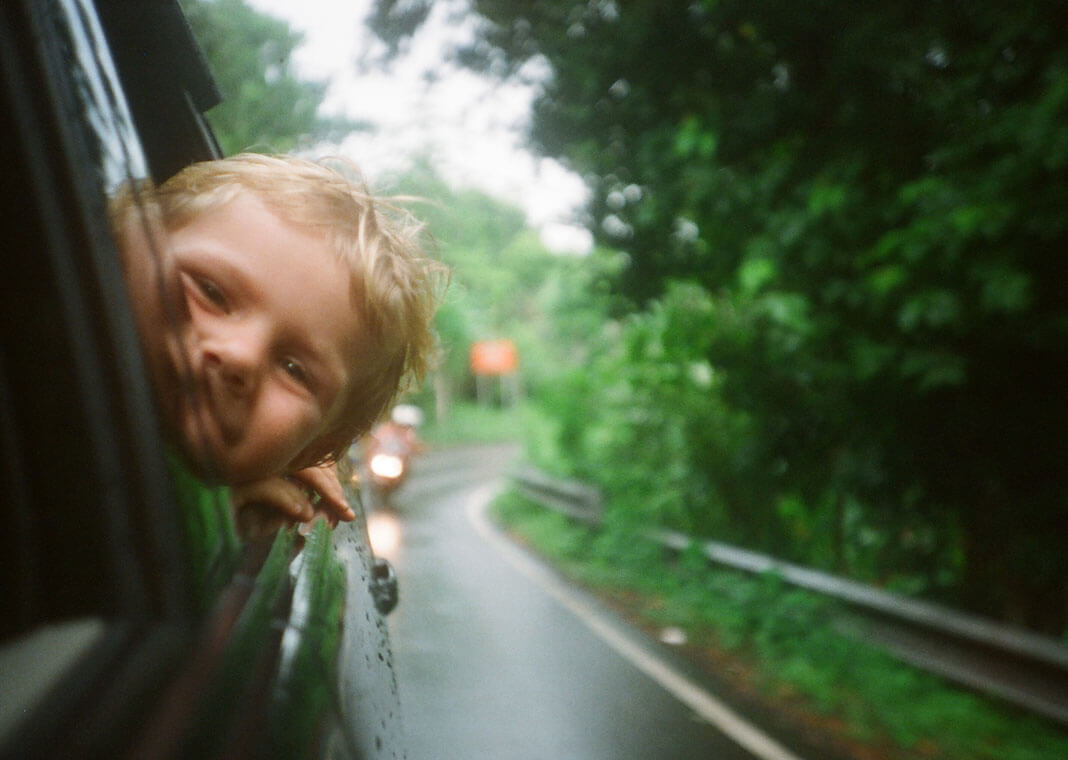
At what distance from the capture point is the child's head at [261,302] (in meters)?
1.38

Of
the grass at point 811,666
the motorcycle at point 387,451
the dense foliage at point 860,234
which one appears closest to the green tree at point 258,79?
the dense foliage at point 860,234

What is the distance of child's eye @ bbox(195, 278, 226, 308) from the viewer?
1547 mm

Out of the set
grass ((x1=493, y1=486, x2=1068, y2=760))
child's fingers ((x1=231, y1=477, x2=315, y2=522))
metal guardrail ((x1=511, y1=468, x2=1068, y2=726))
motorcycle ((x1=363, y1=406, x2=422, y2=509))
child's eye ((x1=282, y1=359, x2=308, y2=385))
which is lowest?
grass ((x1=493, y1=486, x2=1068, y2=760))

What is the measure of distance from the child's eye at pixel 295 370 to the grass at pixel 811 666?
492cm

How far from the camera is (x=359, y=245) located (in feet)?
5.56

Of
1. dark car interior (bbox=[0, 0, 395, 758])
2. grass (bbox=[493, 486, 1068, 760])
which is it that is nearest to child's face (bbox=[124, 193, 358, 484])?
dark car interior (bbox=[0, 0, 395, 758])

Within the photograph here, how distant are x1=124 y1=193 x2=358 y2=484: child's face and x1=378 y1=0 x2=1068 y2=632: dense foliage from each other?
4.21m

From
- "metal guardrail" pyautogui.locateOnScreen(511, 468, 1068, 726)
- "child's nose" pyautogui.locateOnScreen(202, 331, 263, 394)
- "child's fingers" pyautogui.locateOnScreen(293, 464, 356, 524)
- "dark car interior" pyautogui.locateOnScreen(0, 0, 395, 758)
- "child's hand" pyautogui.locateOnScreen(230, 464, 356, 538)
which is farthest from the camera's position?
"metal guardrail" pyautogui.locateOnScreen(511, 468, 1068, 726)

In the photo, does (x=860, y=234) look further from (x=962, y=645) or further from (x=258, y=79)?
(x=258, y=79)

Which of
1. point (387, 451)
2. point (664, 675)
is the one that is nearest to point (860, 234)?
point (664, 675)

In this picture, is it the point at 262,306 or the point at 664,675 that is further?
the point at 664,675

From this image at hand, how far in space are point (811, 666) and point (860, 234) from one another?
291cm

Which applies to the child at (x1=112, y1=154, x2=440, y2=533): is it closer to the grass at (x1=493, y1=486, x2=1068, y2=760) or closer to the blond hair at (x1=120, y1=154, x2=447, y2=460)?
the blond hair at (x1=120, y1=154, x2=447, y2=460)

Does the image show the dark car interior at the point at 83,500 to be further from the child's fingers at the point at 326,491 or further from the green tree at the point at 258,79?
the green tree at the point at 258,79
